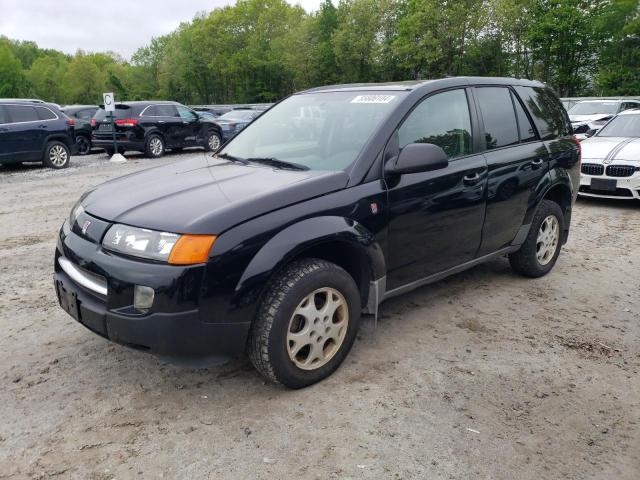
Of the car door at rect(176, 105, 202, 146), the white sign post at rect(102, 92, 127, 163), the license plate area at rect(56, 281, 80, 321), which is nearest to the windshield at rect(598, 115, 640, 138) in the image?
the license plate area at rect(56, 281, 80, 321)

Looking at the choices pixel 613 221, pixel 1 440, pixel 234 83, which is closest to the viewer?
pixel 1 440

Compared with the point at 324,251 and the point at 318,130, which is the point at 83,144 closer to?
the point at 318,130

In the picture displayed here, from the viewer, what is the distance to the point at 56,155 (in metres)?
13.7

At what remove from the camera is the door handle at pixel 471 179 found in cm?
389

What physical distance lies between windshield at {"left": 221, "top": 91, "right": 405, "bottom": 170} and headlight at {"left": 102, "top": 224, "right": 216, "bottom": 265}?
1066mm

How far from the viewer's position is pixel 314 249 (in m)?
3.17

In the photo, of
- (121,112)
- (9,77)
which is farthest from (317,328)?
(9,77)

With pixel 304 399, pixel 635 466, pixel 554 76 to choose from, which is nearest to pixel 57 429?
pixel 304 399

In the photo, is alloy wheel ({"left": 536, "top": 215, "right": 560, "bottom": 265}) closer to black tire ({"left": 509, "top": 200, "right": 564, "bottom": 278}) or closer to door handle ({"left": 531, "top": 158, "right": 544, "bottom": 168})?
black tire ({"left": 509, "top": 200, "right": 564, "bottom": 278})

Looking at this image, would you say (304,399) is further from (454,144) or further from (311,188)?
(454,144)

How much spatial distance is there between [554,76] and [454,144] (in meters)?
42.2

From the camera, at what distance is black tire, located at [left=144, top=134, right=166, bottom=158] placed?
51.8 feet

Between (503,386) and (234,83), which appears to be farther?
(234,83)

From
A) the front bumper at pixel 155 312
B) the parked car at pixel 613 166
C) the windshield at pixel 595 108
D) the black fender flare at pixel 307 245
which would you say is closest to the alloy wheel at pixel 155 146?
the parked car at pixel 613 166
